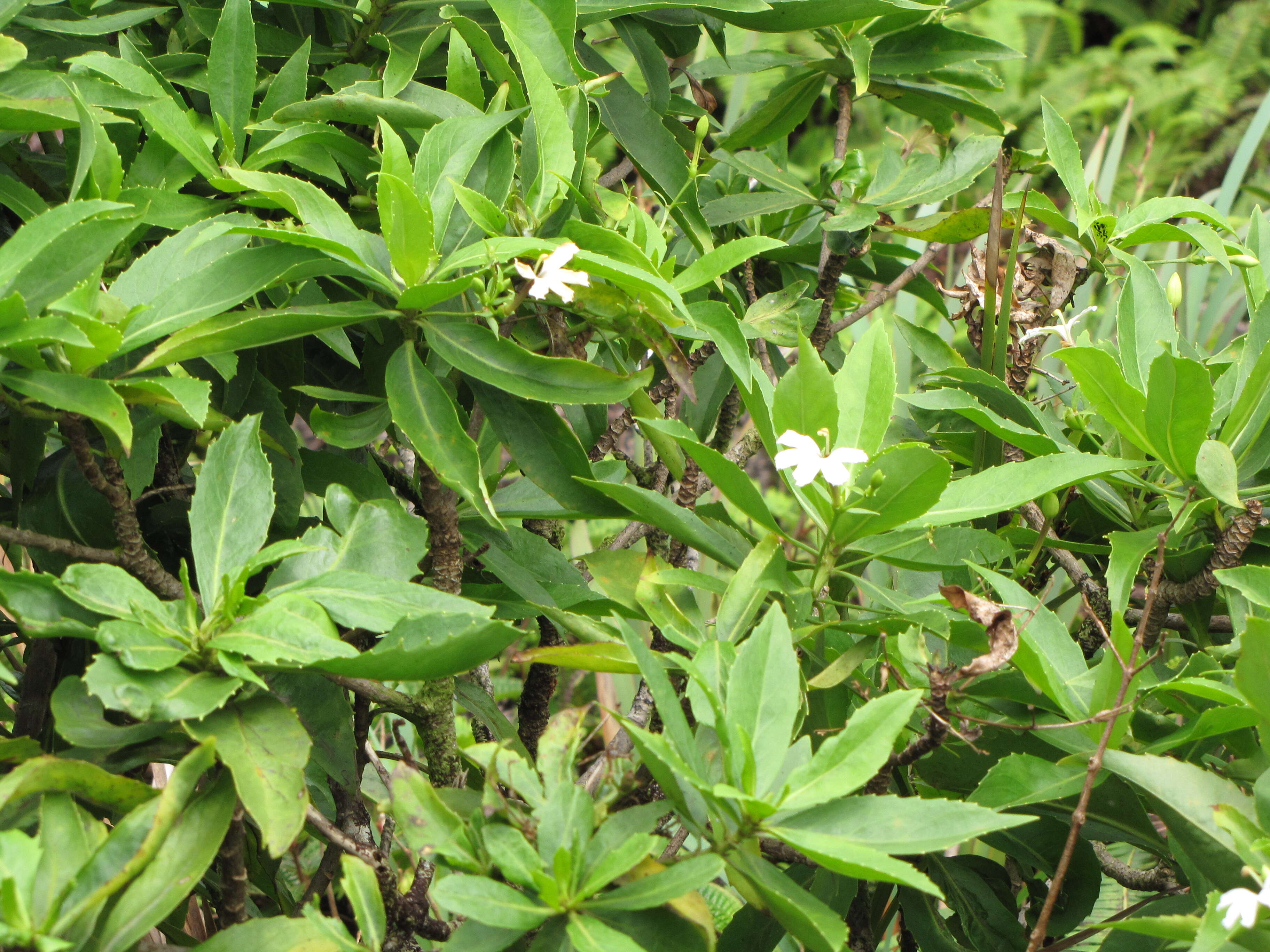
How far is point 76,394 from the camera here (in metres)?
0.58

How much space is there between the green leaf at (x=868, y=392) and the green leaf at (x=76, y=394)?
438mm

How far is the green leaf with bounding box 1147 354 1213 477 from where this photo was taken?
0.70 m

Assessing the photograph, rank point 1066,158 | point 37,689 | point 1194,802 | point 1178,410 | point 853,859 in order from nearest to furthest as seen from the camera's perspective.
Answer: point 853,859
point 1194,802
point 1178,410
point 37,689
point 1066,158

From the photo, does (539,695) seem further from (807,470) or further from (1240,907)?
(1240,907)

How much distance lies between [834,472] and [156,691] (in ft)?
1.32

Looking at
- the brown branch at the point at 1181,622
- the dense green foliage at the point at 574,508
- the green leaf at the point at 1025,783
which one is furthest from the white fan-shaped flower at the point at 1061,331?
the green leaf at the point at 1025,783

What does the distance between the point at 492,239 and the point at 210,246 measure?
0.58 ft

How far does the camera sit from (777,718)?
0.60 metres

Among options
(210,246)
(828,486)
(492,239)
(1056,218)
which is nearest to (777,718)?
(828,486)

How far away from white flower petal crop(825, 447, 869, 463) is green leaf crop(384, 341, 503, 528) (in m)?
0.21

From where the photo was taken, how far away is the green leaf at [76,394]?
1.86ft

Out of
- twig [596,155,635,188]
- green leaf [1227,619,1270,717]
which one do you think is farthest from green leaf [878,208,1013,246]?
green leaf [1227,619,1270,717]

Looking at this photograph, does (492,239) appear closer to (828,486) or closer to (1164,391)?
(828,486)

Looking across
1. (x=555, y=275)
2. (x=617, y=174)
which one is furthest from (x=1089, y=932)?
(x=617, y=174)
